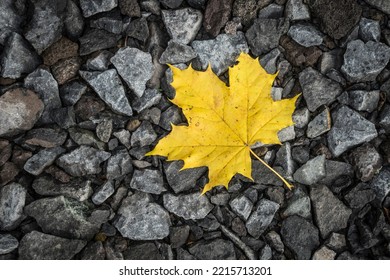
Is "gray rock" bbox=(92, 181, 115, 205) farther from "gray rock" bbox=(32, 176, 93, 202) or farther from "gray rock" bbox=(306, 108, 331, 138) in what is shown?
"gray rock" bbox=(306, 108, 331, 138)

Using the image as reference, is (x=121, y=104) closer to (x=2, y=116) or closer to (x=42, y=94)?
(x=42, y=94)

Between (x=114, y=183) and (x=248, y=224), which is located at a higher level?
(x=114, y=183)

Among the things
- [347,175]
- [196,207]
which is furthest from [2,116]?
[347,175]

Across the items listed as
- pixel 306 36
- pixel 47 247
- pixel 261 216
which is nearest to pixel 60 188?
pixel 47 247

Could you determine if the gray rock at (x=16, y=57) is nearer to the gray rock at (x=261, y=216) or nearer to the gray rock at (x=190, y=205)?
the gray rock at (x=190, y=205)

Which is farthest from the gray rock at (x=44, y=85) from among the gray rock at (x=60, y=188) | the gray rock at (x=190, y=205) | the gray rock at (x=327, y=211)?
the gray rock at (x=327, y=211)
